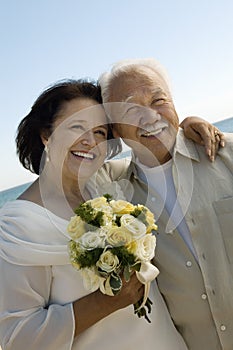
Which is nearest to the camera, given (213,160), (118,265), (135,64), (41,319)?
(118,265)

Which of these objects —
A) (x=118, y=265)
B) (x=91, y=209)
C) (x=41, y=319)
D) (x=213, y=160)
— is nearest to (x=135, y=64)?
(x=213, y=160)

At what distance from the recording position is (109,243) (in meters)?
2.38

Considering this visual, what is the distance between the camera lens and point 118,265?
2.39 metres

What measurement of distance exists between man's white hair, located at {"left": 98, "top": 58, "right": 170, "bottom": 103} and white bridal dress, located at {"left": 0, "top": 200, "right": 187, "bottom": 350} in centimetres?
102

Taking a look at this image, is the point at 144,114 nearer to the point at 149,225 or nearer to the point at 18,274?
the point at 149,225

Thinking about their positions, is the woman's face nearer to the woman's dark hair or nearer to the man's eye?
the woman's dark hair

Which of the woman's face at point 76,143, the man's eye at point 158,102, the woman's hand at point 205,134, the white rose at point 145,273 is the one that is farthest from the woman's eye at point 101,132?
the white rose at point 145,273

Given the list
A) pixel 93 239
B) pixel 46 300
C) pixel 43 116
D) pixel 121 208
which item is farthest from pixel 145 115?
pixel 46 300

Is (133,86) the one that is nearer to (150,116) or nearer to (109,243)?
(150,116)

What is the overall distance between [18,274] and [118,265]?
0.62m

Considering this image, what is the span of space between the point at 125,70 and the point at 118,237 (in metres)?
1.42

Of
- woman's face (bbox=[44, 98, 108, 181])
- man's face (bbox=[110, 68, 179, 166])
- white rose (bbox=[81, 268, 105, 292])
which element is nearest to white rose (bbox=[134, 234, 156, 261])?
Result: white rose (bbox=[81, 268, 105, 292])

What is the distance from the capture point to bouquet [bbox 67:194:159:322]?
238cm

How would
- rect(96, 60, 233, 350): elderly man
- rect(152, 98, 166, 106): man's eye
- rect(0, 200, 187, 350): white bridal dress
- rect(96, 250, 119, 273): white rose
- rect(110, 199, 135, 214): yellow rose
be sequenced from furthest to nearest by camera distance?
1. rect(152, 98, 166, 106): man's eye
2. rect(96, 60, 233, 350): elderly man
3. rect(0, 200, 187, 350): white bridal dress
4. rect(110, 199, 135, 214): yellow rose
5. rect(96, 250, 119, 273): white rose
